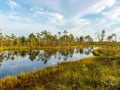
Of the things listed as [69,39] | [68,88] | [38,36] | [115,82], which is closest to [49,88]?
[68,88]

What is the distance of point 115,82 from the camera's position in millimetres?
9711

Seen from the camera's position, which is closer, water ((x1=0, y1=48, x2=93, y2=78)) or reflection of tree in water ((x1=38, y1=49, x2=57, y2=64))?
water ((x1=0, y1=48, x2=93, y2=78))

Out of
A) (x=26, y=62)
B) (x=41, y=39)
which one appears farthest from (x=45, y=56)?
(x=41, y=39)

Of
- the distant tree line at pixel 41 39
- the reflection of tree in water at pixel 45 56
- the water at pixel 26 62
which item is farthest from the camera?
the distant tree line at pixel 41 39

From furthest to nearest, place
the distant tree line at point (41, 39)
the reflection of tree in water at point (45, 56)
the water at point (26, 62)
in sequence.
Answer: the distant tree line at point (41, 39) → the reflection of tree in water at point (45, 56) → the water at point (26, 62)

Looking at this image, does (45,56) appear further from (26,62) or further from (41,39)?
(41,39)

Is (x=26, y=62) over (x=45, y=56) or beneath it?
beneath

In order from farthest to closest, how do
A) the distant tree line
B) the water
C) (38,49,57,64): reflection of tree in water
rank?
the distant tree line < (38,49,57,64): reflection of tree in water < the water

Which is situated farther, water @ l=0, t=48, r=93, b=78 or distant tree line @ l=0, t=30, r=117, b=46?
distant tree line @ l=0, t=30, r=117, b=46

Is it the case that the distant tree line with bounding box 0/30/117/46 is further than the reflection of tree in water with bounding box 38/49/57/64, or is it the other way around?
the distant tree line with bounding box 0/30/117/46

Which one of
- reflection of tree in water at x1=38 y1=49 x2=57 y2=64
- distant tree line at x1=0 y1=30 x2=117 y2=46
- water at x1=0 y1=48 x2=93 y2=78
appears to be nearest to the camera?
water at x1=0 y1=48 x2=93 y2=78

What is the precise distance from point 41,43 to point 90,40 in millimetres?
65510

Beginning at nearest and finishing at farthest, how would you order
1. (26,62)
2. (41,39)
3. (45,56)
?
1. (26,62)
2. (45,56)
3. (41,39)

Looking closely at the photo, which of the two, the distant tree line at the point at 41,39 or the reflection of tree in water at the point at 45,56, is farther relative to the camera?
the distant tree line at the point at 41,39
